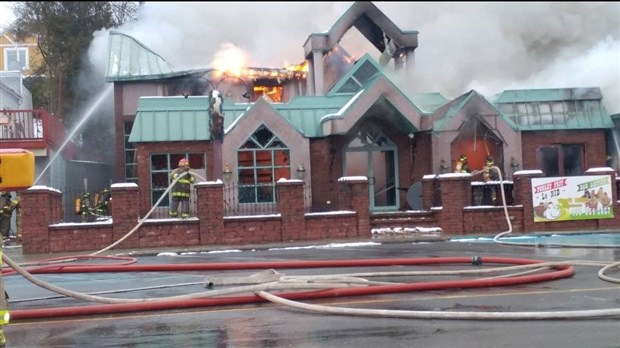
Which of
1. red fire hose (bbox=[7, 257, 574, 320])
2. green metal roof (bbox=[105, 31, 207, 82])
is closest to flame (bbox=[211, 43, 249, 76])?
green metal roof (bbox=[105, 31, 207, 82])

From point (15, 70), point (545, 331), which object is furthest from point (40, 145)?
point (545, 331)

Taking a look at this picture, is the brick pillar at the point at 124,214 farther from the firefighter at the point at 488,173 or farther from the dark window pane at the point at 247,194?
the firefighter at the point at 488,173

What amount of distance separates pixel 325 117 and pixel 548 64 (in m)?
7.66

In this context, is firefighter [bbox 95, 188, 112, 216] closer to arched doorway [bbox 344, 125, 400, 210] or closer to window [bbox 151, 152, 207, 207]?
window [bbox 151, 152, 207, 207]

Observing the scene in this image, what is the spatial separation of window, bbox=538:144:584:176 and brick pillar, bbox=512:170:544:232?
514 centimetres

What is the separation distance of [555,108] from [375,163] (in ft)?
20.4

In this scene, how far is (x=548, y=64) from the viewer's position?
22.5m

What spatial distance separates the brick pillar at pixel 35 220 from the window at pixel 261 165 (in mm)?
6446

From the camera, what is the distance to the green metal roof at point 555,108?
22453mm

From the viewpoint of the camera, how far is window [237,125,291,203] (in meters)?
20.9

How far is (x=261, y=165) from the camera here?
21047 millimetres

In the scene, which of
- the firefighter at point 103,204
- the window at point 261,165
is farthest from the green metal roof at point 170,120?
the firefighter at point 103,204

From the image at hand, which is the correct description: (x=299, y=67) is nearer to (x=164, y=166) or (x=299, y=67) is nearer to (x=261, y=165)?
(x=261, y=165)

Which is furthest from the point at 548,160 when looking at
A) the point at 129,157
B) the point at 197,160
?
the point at 129,157
